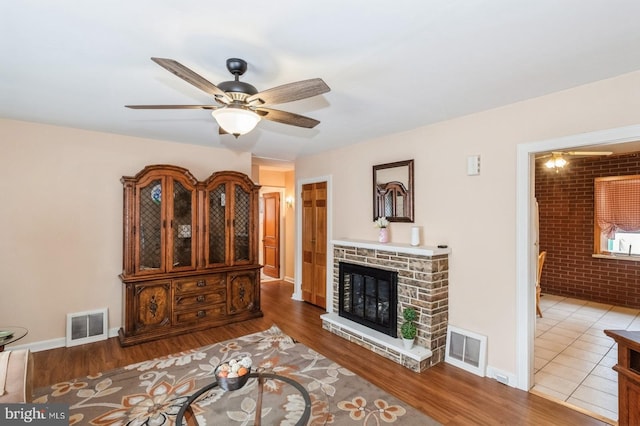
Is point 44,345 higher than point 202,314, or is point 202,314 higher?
point 202,314

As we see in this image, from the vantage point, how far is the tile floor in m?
2.60

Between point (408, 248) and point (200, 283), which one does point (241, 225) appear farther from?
point (408, 248)

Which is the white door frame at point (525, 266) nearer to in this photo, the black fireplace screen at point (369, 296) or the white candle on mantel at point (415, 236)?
the white candle on mantel at point (415, 236)

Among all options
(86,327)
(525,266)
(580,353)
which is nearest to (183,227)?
(86,327)

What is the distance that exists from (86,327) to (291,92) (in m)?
3.89

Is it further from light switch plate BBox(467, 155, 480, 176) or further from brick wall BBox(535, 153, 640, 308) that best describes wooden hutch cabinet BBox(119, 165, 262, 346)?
brick wall BBox(535, 153, 640, 308)

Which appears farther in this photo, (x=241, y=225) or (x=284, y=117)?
(x=241, y=225)

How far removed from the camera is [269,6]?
1.48 m

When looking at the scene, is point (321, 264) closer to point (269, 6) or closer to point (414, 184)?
point (414, 184)

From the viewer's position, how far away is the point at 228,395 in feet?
7.45

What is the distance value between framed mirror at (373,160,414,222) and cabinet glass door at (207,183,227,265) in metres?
2.14

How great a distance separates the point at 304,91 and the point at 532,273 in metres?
2.53

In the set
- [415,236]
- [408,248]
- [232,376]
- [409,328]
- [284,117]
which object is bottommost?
[409,328]

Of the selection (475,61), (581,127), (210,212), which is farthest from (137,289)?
(581,127)
